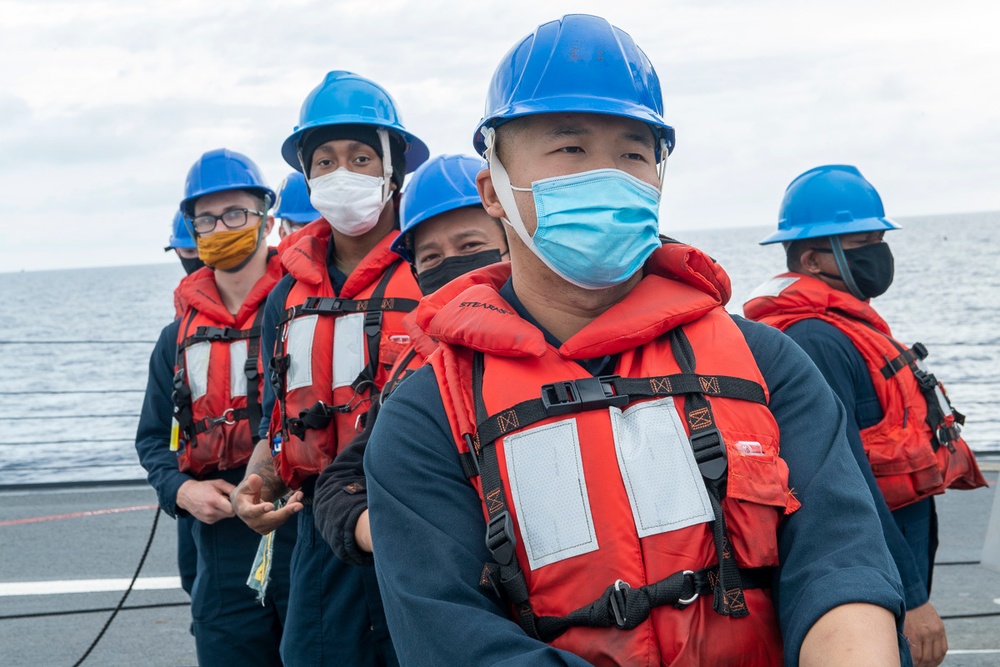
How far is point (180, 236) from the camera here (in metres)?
6.95

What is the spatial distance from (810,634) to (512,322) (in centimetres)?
74

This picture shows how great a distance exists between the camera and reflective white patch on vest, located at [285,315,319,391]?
368cm

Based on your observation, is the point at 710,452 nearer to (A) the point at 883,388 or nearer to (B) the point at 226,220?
(A) the point at 883,388

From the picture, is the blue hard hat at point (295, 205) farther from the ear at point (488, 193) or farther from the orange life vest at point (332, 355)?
the ear at point (488, 193)

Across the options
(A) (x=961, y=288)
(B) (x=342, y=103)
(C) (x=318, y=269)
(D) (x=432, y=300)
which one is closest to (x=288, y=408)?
(C) (x=318, y=269)

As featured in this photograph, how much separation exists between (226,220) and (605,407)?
11.5 feet

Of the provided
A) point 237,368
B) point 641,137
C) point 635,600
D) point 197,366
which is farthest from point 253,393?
point 635,600

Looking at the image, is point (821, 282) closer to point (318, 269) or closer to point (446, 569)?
point (318, 269)

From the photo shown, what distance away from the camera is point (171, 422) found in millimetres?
5035

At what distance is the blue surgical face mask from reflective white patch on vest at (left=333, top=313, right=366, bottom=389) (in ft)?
5.53

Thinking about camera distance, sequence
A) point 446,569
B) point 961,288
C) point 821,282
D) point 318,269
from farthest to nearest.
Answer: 1. point 961,288
2. point 821,282
3. point 318,269
4. point 446,569

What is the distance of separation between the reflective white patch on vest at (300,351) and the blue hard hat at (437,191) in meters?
0.42

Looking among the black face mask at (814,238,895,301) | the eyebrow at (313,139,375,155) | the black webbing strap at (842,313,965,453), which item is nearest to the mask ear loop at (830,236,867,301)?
the black face mask at (814,238,895,301)

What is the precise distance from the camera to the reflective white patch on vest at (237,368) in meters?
4.58
